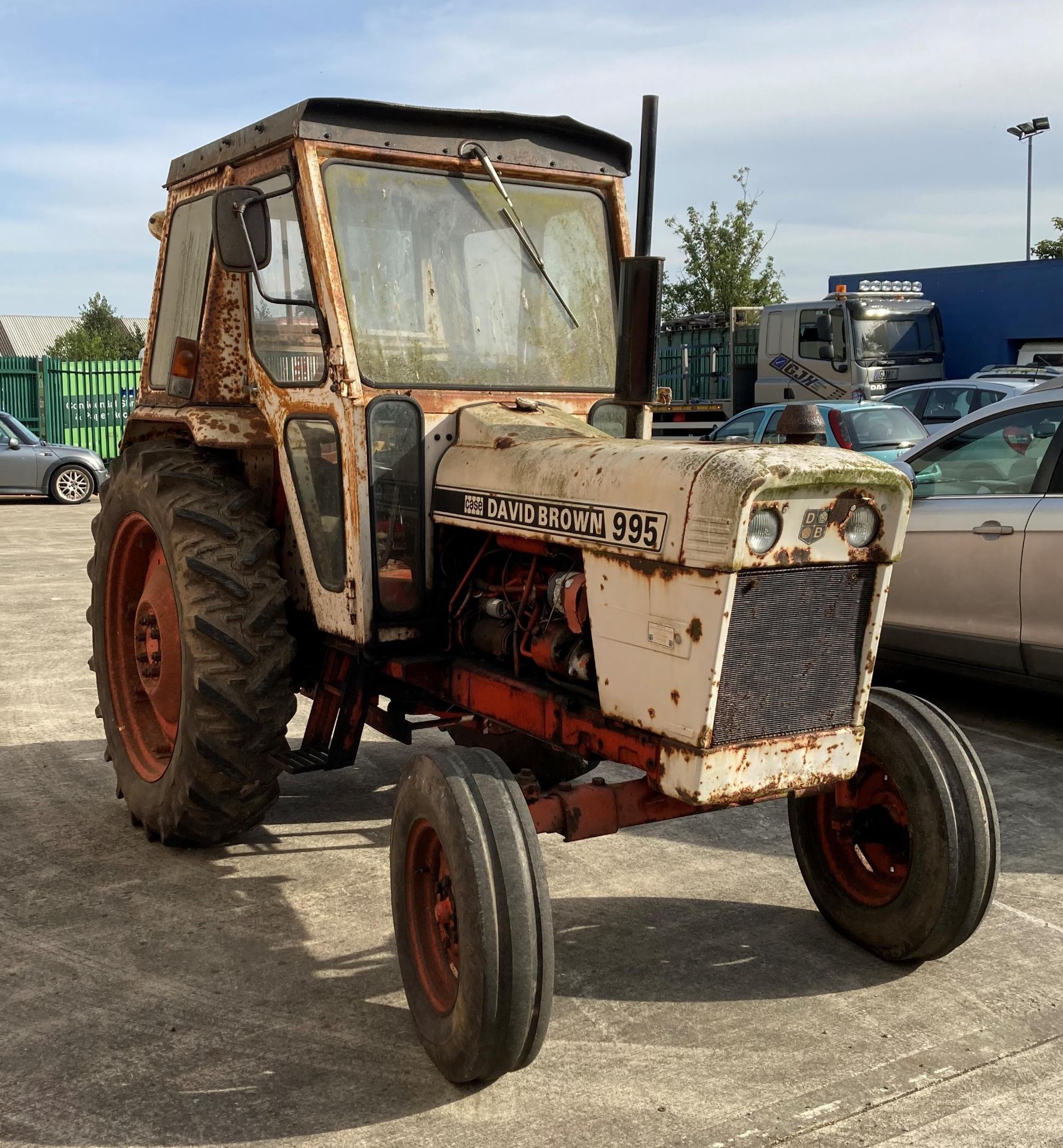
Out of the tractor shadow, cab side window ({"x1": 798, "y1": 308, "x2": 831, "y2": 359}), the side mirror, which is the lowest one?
the tractor shadow

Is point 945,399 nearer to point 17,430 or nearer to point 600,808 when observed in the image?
point 600,808

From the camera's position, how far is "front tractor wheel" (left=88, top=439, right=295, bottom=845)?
4.46 m

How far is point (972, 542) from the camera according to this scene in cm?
652

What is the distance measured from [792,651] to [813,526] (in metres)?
0.34

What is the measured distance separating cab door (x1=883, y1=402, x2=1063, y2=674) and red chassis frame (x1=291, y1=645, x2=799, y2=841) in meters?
2.96

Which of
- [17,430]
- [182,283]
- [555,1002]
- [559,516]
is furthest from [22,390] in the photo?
[555,1002]

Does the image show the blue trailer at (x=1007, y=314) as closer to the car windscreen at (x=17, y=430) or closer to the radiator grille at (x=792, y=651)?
the car windscreen at (x=17, y=430)

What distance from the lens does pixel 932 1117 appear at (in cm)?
316

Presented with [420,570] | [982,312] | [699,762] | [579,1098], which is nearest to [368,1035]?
[579,1098]

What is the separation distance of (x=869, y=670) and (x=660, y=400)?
3.85 feet

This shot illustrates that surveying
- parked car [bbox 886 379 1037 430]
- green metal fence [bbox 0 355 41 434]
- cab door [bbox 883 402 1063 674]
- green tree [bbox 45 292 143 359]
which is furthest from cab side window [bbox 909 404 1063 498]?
green tree [bbox 45 292 143 359]

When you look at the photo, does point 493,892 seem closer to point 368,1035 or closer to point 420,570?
point 368,1035

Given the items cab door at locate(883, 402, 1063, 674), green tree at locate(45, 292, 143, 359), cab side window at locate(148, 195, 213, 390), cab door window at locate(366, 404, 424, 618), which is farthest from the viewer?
green tree at locate(45, 292, 143, 359)

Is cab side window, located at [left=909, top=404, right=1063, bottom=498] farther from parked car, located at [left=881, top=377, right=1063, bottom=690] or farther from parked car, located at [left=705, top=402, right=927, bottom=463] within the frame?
parked car, located at [left=705, top=402, right=927, bottom=463]
